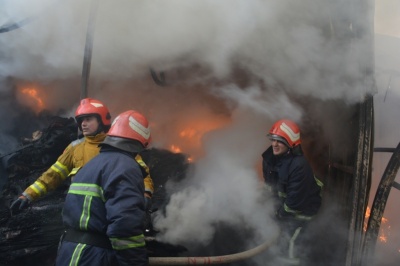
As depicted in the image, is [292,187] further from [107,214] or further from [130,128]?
[107,214]

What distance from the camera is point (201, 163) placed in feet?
20.4

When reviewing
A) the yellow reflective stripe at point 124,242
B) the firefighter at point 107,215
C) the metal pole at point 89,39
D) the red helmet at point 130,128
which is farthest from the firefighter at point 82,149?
the yellow reflective stripe at point 124,242

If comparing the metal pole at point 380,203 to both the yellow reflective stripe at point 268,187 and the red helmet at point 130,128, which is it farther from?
the red helmet at point 130,128

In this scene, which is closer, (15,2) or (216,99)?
(15,2)

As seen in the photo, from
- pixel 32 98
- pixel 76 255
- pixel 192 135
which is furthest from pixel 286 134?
pixel 32 98

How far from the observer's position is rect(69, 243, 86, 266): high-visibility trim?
1.94 m

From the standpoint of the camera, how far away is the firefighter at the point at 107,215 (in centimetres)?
187

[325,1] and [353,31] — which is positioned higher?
[325,1]

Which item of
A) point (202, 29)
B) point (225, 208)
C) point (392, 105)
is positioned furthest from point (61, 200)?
point (392, 105)

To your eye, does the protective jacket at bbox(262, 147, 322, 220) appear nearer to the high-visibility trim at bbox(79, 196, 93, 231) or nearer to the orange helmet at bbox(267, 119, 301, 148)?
Answer: the orange helmet at bbox(267, 119, 301, 148)

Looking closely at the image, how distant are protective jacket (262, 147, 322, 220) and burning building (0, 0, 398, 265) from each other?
16.7 inches

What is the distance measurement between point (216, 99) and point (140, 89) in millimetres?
1969

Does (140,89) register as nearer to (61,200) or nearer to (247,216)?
(61,200)

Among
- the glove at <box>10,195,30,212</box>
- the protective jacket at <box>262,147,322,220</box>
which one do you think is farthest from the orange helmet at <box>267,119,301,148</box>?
the glove at <box>10,195,30,212</box>
